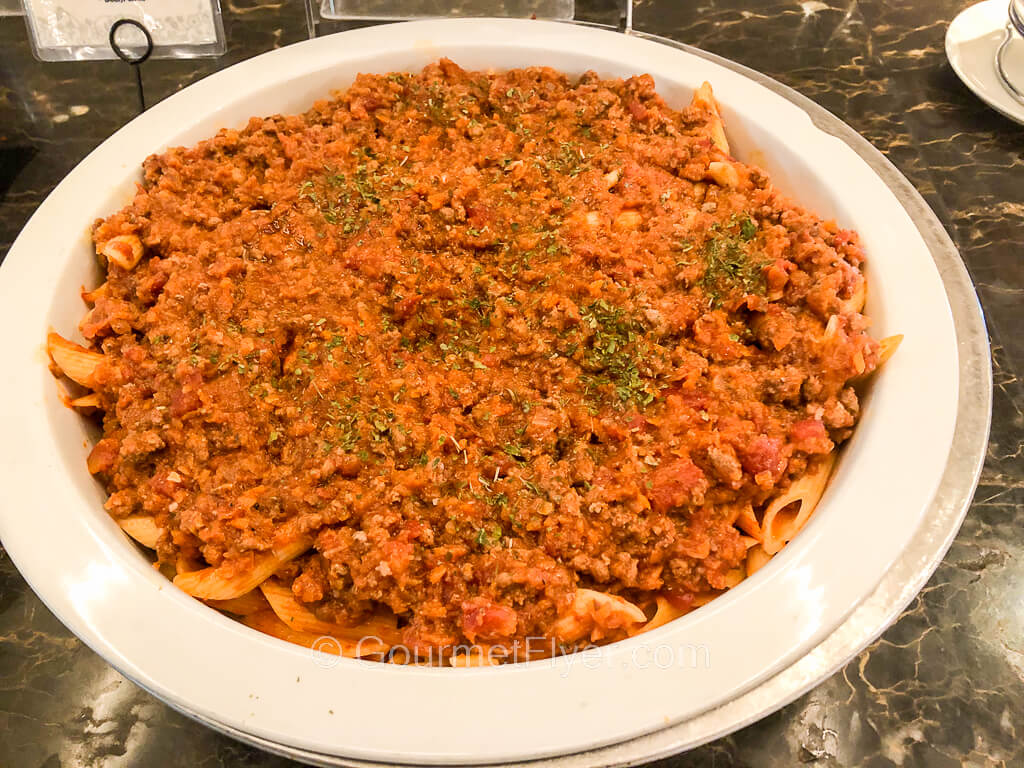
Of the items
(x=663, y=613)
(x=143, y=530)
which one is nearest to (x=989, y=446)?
(x=663, y=613)

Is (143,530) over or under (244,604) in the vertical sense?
over

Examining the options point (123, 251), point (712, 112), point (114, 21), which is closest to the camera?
point (123, 251)

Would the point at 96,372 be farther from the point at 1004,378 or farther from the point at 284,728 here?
the point at 1004,378

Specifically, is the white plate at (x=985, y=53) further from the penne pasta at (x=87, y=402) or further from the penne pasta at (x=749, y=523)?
the penne pasta at (x=87, y=402)

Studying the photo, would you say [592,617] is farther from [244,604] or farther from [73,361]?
[73,361]

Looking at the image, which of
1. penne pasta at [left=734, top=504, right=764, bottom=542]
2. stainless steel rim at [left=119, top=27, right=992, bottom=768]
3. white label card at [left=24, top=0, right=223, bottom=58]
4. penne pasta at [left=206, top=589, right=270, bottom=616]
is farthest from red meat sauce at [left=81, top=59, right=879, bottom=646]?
white label card at [left=24, top=0, right=223, bottom=58]

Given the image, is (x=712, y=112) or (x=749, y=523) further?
(x=712, y=112)

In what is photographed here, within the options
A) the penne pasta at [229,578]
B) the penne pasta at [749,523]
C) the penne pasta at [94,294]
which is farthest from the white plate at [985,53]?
the penne pasta at [94,294]
